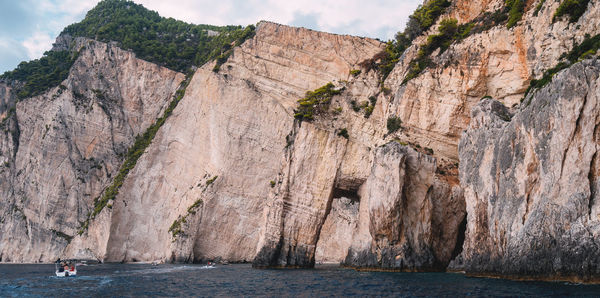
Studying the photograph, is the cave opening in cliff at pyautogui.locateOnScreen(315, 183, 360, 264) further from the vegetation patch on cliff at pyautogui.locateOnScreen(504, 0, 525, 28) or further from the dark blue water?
the vegetation patch on cliff at pyautogui.locateOnScreen(504, 0, 525, 28)

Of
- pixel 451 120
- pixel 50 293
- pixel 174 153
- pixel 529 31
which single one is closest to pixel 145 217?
pixel 174 153

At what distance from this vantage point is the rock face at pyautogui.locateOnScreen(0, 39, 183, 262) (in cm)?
6078

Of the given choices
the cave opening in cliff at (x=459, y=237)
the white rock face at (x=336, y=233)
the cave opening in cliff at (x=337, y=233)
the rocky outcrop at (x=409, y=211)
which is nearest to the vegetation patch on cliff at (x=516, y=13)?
the rocky outcrop at (x=409, y=211)

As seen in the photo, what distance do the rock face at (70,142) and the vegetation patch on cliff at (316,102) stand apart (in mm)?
28001

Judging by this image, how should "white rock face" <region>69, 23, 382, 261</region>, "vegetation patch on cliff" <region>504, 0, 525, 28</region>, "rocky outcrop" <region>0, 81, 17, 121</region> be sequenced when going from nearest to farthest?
"vegetation patch on cliff" <region>504, 0, 525, 28</region> → "white rock face" <region>69, 23, 382, 261</region> → "rocky outcrop" <region>0, 81, 17, 121</region>

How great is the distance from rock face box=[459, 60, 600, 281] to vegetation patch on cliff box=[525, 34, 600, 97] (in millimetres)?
1302

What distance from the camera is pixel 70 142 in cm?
6350

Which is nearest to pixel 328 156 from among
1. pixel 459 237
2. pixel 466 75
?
pixel 459 237

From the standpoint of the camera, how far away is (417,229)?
32906 mm

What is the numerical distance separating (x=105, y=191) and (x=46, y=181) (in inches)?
327

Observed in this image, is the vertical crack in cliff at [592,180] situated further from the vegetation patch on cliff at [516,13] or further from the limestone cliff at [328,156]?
the vegetation patch on cliff at [516,13]

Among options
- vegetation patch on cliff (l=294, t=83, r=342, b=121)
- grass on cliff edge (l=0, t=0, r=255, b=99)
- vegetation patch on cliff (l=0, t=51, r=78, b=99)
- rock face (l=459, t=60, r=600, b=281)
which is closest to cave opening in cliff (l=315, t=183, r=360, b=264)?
vegetation patch on cliff (l=294, t=83, r=342, b=121)

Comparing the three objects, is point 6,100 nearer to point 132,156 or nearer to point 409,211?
point 132,156

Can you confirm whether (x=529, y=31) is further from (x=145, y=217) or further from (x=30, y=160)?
(x=30, y=160)
